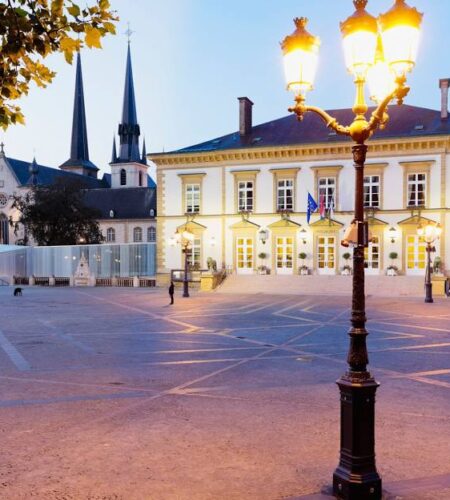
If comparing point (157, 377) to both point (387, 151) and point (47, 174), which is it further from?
point (47, 174)

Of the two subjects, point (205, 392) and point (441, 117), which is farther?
point (441, 117)

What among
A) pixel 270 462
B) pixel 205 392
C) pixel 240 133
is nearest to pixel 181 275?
pixel 240 133

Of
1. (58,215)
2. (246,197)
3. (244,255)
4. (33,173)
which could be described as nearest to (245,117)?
(246,197)

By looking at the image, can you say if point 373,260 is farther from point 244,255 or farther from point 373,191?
point 244,255

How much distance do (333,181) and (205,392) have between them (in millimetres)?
30837

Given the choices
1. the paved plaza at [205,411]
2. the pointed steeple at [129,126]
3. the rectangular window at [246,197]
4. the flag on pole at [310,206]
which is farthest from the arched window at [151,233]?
the paved plaza at [205,411]

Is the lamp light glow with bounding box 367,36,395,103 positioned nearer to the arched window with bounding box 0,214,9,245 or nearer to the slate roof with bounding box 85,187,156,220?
the slate roof with bounding box 85,187,156,220

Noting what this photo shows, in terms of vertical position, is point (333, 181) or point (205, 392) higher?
point (333, 181)

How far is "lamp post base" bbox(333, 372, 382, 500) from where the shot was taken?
5551 millimetres

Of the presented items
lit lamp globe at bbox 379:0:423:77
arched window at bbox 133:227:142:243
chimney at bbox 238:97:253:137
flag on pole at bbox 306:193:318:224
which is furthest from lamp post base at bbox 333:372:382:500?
arched window at bbox 133:227:142:243

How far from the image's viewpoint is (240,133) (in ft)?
139

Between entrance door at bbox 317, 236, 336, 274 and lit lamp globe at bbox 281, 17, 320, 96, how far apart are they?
32422 millimetres

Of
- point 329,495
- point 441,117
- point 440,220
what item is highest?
point 441,117

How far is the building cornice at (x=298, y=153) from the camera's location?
118ft
